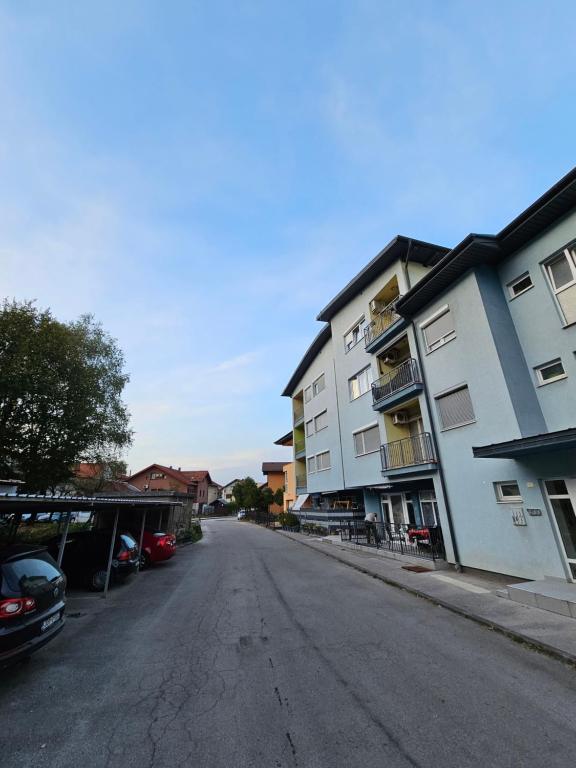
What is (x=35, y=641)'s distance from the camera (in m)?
4.76

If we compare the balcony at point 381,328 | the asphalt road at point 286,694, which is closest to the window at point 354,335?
the balcony at point 381,328

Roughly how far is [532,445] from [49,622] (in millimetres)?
10066

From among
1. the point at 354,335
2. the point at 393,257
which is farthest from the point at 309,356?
the point at 393,257

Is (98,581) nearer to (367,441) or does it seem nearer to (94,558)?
(94,558)

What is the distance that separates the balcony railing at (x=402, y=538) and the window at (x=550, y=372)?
6450 mm

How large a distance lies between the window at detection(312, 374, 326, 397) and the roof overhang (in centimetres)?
1814

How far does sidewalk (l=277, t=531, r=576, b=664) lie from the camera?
577cm

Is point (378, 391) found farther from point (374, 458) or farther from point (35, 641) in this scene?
point (35, 641)

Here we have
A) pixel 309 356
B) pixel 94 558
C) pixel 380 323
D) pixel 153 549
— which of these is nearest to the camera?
pixel 94 558

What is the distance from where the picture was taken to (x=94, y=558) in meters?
10.2

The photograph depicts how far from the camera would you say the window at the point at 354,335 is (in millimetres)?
19902

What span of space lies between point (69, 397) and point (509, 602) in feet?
71.1

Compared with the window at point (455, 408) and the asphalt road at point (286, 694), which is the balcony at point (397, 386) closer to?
the window at point (455, 408)

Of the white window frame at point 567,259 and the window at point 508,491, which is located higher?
the white window frame at point 567,259
